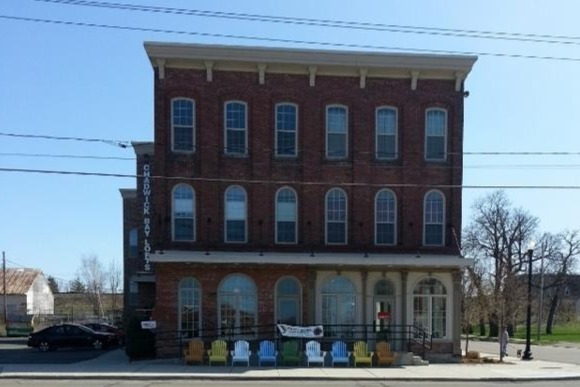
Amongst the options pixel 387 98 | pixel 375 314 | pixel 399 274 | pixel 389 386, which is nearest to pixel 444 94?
pixel 387 98

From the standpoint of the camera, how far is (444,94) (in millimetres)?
28188

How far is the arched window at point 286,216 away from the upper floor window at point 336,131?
101 inches

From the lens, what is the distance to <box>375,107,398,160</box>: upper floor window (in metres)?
28.0

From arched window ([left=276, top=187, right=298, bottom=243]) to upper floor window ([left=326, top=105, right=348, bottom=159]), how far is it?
256 cm

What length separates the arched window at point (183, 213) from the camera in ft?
88.9

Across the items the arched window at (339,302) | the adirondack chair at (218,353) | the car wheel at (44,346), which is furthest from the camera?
the car wheel at (44,346)

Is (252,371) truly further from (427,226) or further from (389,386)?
(427,226)

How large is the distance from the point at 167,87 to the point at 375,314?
41.5ft

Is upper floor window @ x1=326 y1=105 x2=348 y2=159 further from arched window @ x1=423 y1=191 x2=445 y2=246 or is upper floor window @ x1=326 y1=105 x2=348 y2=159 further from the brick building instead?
arched window @ x1=423 y1=191 x2=445 y2=246

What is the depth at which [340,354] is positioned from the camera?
23.5 metres

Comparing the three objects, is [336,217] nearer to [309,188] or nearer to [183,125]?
[309,188]

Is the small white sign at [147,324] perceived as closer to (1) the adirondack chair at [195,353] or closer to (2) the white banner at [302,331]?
(1) the adirondack chair at [195,353]

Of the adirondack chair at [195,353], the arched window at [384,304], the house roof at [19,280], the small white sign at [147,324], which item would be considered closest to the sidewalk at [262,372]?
the adirondack chair at [195,353]

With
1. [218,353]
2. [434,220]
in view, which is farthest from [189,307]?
[434,220]
